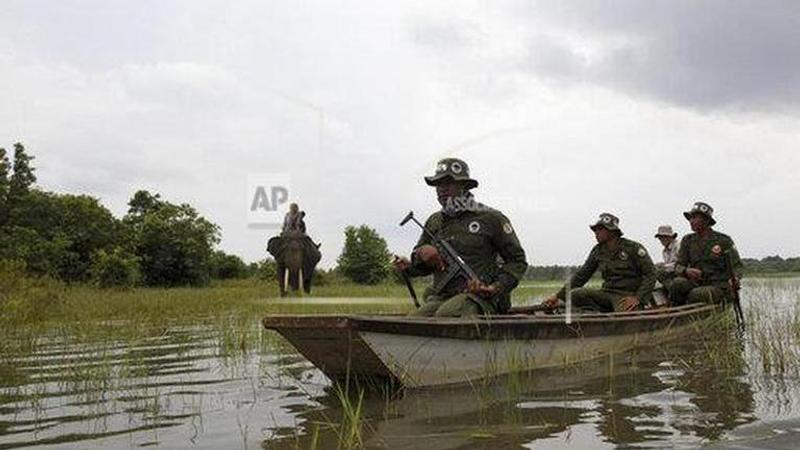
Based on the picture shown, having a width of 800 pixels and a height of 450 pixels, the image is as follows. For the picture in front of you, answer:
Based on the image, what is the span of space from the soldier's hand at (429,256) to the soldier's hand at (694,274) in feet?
22.7

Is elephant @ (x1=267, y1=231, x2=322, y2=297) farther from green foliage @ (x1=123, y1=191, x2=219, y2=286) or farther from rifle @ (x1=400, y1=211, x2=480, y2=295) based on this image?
green foliage @ (x1=123, y1=191, x2=219, y2=286)

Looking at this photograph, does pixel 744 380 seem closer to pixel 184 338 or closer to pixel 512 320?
pixel 512 320

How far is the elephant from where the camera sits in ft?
72.0

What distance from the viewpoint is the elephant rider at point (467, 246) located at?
824 cm

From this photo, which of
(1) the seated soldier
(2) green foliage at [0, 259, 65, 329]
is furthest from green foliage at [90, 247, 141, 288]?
(1) the seated soldier

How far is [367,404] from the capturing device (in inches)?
260

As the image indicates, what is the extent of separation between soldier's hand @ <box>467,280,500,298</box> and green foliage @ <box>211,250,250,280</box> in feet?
Answer: 149

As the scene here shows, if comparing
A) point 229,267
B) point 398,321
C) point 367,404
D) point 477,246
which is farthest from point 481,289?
point 229,267

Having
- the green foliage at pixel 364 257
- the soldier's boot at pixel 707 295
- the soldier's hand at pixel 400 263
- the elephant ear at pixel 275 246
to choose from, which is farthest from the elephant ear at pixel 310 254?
the green foliage at pixel 364 257

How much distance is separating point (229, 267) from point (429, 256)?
155 ft

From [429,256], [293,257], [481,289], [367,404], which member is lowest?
[367,404]

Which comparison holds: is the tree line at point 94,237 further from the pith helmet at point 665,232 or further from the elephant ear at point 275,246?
the pith helmet at point 665,232

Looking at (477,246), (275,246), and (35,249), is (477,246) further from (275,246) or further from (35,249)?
(35,249)

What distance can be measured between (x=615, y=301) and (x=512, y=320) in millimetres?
4871
